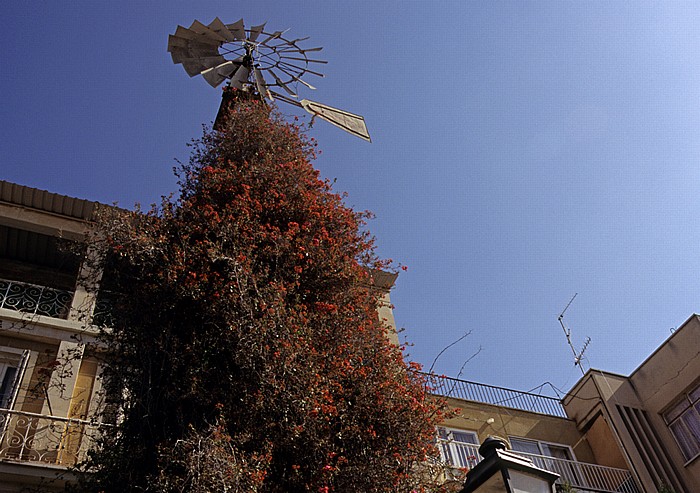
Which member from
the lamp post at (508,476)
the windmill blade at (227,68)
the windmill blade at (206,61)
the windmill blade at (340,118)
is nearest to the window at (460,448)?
the windmill blade at (340,118)

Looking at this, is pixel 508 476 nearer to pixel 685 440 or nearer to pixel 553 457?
pixel 553 457

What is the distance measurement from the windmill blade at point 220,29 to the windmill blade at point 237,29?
0.28ft

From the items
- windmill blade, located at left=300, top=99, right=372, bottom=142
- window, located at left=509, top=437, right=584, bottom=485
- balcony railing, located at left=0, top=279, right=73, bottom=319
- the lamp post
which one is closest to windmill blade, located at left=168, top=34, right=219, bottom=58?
windmill blade, located at left=300, top=99, right=372, bottom=142

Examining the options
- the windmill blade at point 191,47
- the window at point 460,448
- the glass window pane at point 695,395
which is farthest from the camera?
the glass window pane at point 695,395

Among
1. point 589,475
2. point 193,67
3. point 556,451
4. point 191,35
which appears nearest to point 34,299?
point 193,67

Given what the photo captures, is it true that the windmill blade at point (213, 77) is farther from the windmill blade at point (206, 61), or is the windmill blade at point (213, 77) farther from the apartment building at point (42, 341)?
the apartment building at point (42, 341)

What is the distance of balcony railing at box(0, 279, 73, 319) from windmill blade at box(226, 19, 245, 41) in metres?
7.51

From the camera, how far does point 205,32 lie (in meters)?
17.3

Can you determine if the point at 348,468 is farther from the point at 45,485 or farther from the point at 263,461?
the point at 45,485

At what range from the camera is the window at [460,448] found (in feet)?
51.8

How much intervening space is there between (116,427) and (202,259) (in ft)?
8.27

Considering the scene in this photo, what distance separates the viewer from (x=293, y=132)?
14.7 metres

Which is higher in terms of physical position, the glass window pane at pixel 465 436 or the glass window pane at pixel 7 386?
the glass window pane at pixel 465 436

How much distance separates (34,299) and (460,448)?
9380 millimetres
